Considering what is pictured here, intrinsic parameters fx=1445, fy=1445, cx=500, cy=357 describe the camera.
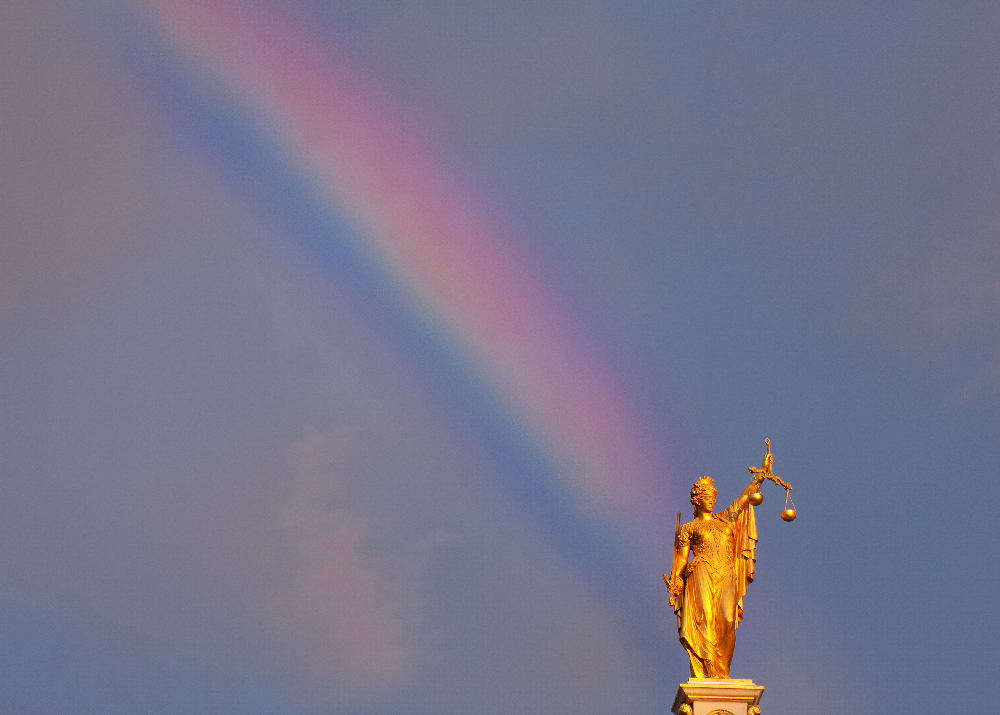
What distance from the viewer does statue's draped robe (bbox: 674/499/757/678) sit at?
25.3 meters

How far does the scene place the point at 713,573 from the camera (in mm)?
25891

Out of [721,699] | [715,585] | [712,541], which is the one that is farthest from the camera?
[712,541]

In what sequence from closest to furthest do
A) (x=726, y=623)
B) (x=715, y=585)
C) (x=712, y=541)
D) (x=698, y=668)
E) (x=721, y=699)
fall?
(x=721, y=699)
(x=698, y=668)
(x=726, y=623)
(x=715, y=585)
(x=712, y=541)

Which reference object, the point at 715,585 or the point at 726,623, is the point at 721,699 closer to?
the point at 726,623

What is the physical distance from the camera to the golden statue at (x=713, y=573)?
25344mm

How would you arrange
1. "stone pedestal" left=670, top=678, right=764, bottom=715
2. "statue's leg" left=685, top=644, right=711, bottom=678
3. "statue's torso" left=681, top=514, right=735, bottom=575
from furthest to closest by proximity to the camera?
"statue's torso" left=681, top=514, right=735, bottom=575 < "statue's leg" left=685, top=644, right=711, bottom=678 < "stone pedestal" left=670, top=678, right=764, bottom=715

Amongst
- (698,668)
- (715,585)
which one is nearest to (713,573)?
(715,585)

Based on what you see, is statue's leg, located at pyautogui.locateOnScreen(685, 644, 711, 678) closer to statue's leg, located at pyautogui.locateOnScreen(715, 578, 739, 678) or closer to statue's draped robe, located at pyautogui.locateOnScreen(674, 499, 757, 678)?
statue's draped robe, located at pyautogui.locateOnScreen(674, 499, 757, 678)

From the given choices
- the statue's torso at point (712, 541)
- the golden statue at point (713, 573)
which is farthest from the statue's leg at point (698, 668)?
the statue's torso at point (712, 541)

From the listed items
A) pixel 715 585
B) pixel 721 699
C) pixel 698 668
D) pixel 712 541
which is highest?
pixel 712 541

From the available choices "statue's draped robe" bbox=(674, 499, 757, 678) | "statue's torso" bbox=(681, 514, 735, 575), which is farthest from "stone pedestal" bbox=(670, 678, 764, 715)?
"statue's torso" bbox=(681, 514, 735, 575)

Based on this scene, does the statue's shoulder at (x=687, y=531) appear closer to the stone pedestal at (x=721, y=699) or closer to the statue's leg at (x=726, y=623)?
the statue's leg at (x=726, y=623)

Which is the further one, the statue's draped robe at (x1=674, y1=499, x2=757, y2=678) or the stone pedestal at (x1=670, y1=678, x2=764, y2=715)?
the statue's draped robe at (x1=674, y1=499, x2=757, y2=678)

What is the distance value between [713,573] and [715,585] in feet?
0.71
